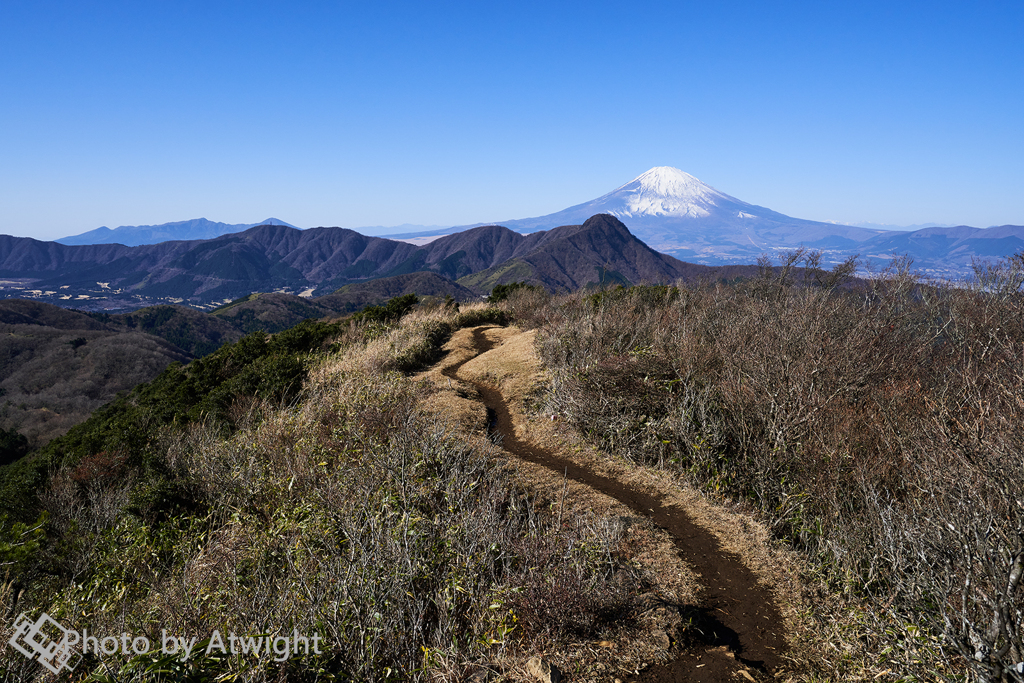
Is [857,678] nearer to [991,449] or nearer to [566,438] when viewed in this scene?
[991,449]

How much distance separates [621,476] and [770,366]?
122 inches

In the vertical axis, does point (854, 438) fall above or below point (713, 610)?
above

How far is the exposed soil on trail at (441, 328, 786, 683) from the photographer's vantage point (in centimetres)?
416

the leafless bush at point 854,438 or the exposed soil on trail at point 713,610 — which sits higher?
the leafless bush at point 854,438

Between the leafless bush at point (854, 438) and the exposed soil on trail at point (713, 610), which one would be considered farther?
the exposed soil on trail at point (713, 610)

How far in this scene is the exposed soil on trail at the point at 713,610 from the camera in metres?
4.16

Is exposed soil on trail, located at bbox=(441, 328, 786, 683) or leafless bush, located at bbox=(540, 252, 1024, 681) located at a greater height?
leafless bush, located at bbox=(540, 252, 1024, 681)

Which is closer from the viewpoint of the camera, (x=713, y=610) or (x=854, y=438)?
(x=713, y=610)

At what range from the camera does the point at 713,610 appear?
5.05 metres

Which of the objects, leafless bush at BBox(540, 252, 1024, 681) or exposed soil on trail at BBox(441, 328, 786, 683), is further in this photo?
exposed soil on trail at BBox(441, 328, 786, 683)

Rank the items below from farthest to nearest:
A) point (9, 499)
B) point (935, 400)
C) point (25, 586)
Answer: point (9, 499)
point (935, 400)
point (25, 586)

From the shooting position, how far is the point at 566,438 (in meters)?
9.18

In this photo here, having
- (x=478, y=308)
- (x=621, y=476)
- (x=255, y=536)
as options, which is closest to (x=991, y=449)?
(x=621, y=476)

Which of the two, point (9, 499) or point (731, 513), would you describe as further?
point (9, 499)
